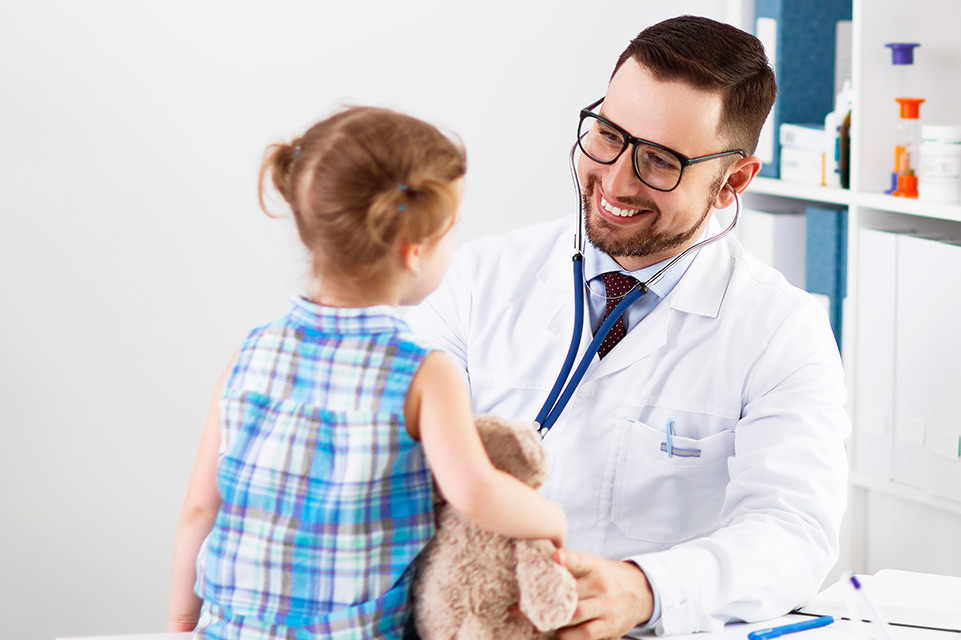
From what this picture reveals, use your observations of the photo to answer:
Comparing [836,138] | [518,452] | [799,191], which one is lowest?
[518,452]

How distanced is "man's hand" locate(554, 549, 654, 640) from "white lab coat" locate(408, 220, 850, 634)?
82 millimetres

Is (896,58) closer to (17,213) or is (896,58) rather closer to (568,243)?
(568,243)

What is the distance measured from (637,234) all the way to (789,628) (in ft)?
2.09

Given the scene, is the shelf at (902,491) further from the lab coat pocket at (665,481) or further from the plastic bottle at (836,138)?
the lab coat pocket at (665,481)

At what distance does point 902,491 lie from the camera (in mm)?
2105

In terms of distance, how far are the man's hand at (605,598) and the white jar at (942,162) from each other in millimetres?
1251

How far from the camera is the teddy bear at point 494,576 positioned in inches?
34.3

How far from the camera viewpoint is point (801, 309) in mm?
1480

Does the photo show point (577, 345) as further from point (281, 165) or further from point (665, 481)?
point (281, 165)

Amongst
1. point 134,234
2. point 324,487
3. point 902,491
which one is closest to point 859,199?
point 902,491

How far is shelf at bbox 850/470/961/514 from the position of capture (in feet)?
6.59

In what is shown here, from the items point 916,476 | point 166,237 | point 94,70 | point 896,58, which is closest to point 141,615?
point 166,237

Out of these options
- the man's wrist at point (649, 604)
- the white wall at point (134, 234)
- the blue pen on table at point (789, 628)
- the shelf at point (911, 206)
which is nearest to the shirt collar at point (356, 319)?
the man's wrist at point (649, 604)

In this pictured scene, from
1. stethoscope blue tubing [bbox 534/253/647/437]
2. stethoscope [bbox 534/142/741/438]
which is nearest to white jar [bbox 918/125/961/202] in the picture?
stethoscope [bbox 534/142/741/438]
